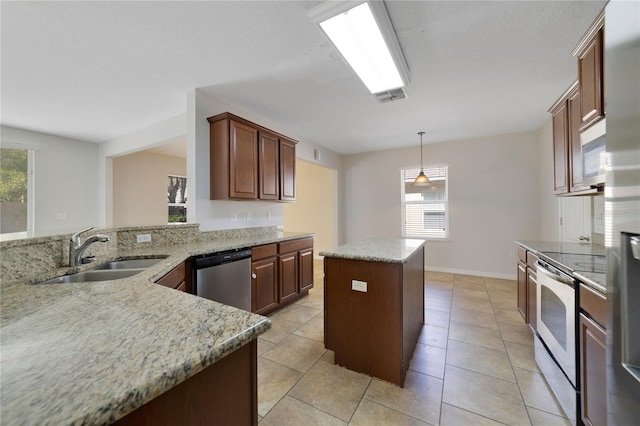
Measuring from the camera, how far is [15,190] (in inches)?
155

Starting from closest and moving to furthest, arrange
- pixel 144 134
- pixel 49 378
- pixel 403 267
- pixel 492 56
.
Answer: pixel 49 378
pixel 403 267
pixel 492 56
pixel 144 134

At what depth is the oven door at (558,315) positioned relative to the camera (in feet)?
4.77

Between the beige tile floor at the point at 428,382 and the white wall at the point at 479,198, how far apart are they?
1911 millimetres

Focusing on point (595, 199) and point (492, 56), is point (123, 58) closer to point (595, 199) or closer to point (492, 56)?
point (492, 56)

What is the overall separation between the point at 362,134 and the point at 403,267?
313cm

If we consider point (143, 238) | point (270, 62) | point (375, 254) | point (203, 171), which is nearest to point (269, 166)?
point (203, 171)

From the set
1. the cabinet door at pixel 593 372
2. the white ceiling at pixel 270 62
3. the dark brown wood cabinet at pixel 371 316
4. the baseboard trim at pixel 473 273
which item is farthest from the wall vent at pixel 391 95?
the baseboard trim at pixel 473 273

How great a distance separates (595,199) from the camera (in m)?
2.46

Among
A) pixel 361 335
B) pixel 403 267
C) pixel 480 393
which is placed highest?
pixel 403 267

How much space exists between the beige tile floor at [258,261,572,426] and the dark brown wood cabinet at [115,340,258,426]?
995 mm

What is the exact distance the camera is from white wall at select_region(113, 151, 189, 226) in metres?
5.15

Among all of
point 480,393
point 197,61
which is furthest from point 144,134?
point 480,393

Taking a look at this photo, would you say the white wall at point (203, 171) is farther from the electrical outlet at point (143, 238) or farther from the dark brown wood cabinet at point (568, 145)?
the dark brown wood cabinet at point (568, 145)

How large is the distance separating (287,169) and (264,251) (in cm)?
134
